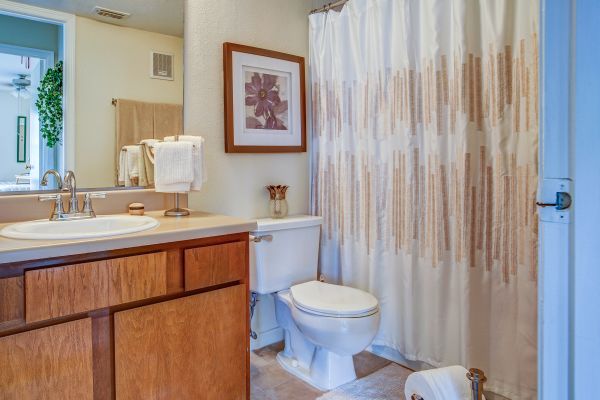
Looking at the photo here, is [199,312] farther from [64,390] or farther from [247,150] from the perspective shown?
[247,150]

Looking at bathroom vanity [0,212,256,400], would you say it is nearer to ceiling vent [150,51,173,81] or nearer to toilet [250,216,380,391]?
toilet [250,216,380,391]

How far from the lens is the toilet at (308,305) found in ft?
6.05

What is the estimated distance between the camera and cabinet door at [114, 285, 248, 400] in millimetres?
1420

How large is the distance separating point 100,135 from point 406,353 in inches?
70.9

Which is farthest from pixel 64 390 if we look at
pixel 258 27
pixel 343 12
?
pixel 343 12

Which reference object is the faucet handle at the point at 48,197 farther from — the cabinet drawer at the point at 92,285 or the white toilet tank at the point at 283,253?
the white toilet tank at the point at 283,253

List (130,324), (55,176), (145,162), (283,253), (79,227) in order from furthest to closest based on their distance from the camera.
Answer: (283,253) → (145,162) → (55,176) → (79,227) → (130,324)

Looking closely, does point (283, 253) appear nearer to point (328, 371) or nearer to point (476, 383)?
point (328, 371)

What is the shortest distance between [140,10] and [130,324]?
1423 mm

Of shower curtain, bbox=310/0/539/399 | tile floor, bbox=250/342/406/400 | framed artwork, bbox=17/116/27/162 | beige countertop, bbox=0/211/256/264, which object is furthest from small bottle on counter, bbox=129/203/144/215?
shower curtain, bbox=310/0/539/399

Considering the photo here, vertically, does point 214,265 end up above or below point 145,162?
below

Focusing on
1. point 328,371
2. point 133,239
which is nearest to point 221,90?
point 133,239

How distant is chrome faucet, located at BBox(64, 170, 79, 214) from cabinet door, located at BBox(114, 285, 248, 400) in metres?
0.58

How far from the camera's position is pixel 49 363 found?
1261 mm
